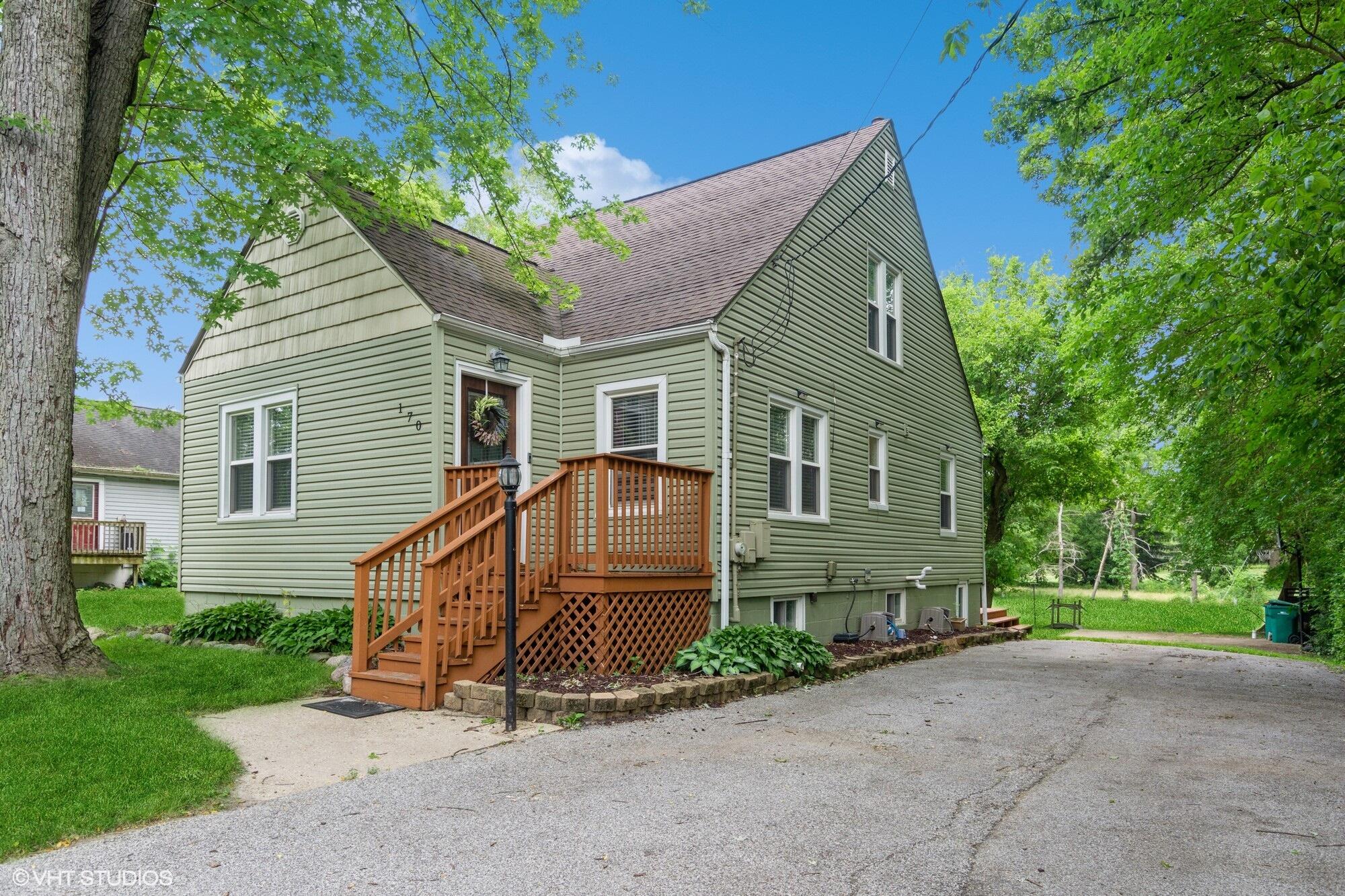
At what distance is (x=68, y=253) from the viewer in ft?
25.0

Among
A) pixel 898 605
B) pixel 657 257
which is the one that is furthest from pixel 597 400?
pixel 898 605

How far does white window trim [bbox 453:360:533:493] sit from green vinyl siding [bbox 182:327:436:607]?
0.93 ft

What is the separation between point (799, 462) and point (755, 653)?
3.28 m

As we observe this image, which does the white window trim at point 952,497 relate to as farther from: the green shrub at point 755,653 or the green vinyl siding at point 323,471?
the green vinyl siding at point 323,471

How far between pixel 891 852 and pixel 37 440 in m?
7.54

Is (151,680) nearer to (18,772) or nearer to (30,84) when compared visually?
(18,772)

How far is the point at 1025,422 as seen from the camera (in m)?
23.1

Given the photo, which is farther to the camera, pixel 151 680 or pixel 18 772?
pixel 151 680

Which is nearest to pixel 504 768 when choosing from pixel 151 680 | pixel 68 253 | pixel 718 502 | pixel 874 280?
pixel 151 680

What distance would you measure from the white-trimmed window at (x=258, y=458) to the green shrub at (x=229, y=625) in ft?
4.16

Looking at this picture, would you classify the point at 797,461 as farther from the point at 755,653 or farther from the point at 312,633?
the point at 312,633

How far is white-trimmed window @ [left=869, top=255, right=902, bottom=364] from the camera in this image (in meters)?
13.5

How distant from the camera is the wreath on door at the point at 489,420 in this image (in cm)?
959

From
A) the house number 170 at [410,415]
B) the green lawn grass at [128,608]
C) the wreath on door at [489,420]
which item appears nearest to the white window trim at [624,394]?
the wreath on door at [489,420]
